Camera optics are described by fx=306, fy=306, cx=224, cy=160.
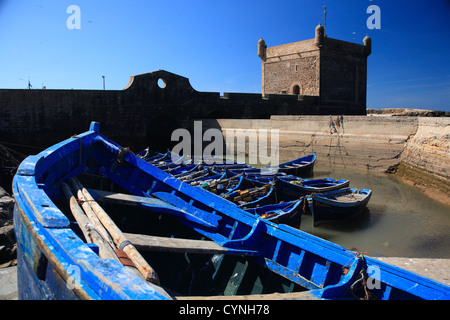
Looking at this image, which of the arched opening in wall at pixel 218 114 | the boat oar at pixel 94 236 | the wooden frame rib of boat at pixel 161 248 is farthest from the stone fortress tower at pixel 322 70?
the boat oar at pixel 94 236

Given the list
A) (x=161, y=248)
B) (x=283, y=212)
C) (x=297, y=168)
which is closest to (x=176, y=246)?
(x=161, y=248)

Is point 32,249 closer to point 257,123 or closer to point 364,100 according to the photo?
point 257,123

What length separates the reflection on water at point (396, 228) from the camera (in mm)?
6332

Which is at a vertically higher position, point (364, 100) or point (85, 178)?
point (364, 100)

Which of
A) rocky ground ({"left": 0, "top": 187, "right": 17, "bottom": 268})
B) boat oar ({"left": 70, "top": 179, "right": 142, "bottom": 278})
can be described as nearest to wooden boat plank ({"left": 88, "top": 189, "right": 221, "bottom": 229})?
boat oar ({"left": 70, "top": 179, "right": 142, "bottom": 278})

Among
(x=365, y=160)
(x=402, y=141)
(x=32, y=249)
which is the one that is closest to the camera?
(x=32, y=249)

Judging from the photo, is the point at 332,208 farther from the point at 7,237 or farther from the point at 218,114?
the point at 218,114

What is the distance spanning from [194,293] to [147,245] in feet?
3.48

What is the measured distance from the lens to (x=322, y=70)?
24672mm

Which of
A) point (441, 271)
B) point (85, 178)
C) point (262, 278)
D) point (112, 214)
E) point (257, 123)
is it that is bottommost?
point (441, 271)

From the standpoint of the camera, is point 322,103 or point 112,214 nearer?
point 112,214

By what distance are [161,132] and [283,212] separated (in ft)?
57.3

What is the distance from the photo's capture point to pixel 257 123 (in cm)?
1823

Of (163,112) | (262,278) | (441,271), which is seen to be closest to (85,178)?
(262,278)
